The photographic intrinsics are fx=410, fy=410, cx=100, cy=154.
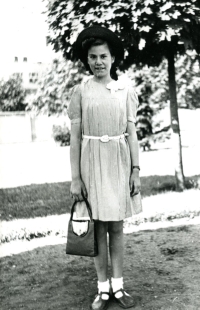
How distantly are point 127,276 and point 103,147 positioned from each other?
127 centimetres

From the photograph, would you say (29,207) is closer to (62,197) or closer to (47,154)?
(62,197)

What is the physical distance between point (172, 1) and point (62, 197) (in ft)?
10.9

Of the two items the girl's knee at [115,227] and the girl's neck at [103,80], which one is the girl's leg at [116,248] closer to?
the girl's knee at [115,227]

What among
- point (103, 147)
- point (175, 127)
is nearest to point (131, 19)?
point (175, 127)

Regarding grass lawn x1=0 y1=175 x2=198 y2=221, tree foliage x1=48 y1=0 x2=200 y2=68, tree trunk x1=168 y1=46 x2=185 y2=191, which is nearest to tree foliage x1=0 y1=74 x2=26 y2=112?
grass lawn x1=0 y1=175 x2=198 y2=221

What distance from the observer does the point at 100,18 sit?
4824mm

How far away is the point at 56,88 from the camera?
18469 mm

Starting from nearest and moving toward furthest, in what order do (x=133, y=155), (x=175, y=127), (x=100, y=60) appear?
(x=100, y=60) < (x=133, y=155) < (x=175, y=127)

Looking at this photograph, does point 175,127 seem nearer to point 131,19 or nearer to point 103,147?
point 131,19

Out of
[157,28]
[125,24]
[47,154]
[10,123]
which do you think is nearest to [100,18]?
[125,24]

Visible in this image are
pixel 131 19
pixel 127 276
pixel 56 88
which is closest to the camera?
pixel 127 276

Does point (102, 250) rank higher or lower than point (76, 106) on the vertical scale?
lower

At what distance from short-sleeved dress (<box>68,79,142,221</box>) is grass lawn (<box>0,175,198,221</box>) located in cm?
315

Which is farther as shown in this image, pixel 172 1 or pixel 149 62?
pixel 149 62
